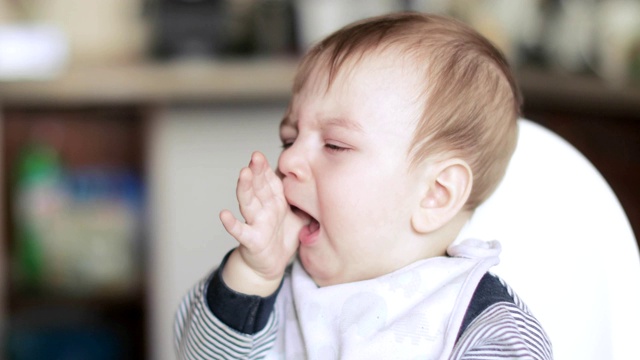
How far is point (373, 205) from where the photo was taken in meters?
0.95

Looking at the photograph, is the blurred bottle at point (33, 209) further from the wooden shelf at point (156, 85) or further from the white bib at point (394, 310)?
the white bib at point (394, 310)

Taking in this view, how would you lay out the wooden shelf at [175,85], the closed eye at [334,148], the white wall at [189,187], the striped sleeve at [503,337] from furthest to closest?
the white wall at [189,187], the wooden shelf at [175,85], the closed eye at [334,148], the striped sleeve at [503,337]

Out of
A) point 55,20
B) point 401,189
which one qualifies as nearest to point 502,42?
point 55,20

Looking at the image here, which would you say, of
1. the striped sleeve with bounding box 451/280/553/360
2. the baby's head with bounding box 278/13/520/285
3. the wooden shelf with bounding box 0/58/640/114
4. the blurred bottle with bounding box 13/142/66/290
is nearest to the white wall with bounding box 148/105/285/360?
the wooden shelf with bounding box 0/58/640/114

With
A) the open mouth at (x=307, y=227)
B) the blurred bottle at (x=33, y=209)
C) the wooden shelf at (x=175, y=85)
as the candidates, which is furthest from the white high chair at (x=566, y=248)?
the blurred bottle at (x=33, y=209)

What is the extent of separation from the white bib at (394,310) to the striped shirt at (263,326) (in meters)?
0.02

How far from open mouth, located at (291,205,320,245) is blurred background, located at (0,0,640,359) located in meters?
1.67

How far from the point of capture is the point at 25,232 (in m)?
2.81

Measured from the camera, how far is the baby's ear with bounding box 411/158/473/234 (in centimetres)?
96

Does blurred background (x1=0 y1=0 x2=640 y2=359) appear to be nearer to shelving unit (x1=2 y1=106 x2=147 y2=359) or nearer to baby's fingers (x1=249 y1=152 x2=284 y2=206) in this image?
shelving unit (x1=2 y1=106 x2=147 y2=359)

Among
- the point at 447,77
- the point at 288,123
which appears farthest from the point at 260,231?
the point at 447,77

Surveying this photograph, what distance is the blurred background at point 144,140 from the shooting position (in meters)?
2.64

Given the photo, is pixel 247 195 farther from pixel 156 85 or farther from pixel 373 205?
pixel 156 85

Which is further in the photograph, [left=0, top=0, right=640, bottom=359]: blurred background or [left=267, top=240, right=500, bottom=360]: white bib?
[left=0, top=0, right=640, bottom=359]: blurred background
